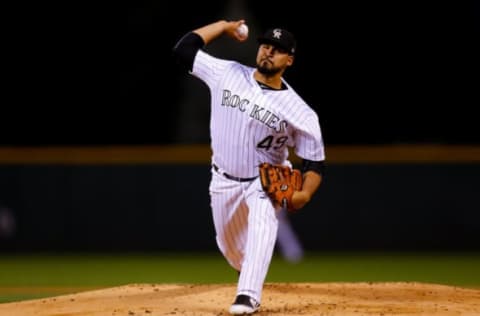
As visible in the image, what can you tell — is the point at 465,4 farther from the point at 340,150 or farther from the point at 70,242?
the point at 70,242

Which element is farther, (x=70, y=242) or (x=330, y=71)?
(x=330, y=71)

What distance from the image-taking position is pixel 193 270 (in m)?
11.3

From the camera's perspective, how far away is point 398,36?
16250mm

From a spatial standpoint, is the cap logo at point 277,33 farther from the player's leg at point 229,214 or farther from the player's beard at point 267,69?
the player's leg at point 229,214

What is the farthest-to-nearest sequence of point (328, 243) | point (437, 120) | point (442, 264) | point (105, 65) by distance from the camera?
1. point (105, 65)
2. point (437, 120)
3. point (328, 243)
4. point (442, 264)

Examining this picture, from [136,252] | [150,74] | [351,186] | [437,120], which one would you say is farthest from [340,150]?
[150,74]

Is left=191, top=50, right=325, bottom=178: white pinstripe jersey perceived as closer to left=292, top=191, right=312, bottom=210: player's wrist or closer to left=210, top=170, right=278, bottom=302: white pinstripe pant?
left=210, top=170, right=278, bottom=302: white pinstripe pant

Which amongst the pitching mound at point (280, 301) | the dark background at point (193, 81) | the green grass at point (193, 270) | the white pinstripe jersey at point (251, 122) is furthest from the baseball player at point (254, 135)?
the dark background at point (193, 81)

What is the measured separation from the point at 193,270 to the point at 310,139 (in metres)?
5.05

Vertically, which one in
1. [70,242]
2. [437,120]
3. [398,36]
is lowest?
[70,242]

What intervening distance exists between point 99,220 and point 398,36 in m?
5.94

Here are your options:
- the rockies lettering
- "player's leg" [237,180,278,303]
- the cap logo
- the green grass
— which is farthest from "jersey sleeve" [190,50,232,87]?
the green grass

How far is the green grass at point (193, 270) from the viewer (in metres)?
10.2

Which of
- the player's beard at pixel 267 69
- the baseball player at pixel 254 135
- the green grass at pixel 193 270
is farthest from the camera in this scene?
the green grass at pixel 193 270
